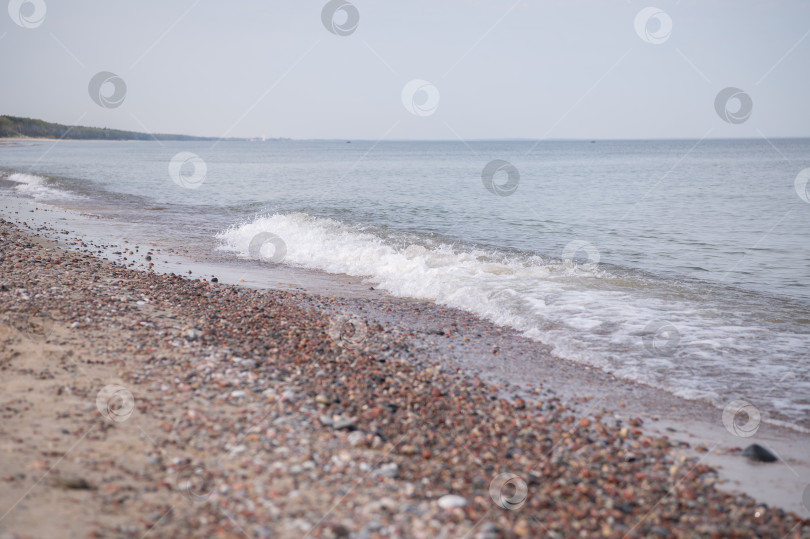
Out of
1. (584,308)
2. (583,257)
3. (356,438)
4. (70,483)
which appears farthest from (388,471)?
(583,257)

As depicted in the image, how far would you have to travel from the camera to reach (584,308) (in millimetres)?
11375

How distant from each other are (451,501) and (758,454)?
3.64 m

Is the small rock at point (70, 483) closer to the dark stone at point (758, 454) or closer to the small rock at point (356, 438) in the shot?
the small rock at point (356, 438)

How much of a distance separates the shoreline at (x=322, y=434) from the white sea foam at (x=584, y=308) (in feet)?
3.32

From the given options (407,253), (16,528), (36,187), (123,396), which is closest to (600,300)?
(407,253)

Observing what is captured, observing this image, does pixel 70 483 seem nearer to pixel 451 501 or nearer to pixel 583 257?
pixel 451 501

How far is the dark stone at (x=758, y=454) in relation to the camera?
19.2 feet

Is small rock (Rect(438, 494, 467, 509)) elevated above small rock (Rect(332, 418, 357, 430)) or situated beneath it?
situated beneath

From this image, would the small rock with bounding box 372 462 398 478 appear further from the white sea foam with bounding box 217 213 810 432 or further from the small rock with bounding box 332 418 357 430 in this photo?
the white sea foam with bounding box 217 213 810 432

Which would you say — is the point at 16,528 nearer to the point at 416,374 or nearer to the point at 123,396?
the point at 123,396

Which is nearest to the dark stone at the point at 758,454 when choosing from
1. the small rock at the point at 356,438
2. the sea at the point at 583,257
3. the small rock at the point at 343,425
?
the sea at the point at 583,257

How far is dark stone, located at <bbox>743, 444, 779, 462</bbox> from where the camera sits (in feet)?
19.2

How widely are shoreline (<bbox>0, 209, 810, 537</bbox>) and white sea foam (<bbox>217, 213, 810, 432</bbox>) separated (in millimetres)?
1013

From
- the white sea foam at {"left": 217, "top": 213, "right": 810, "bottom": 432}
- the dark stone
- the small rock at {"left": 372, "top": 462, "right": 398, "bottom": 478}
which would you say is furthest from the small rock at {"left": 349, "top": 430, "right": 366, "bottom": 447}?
the white sea foam at {"left": 217, "top": 213, "right": 810, "bottom": 432}
